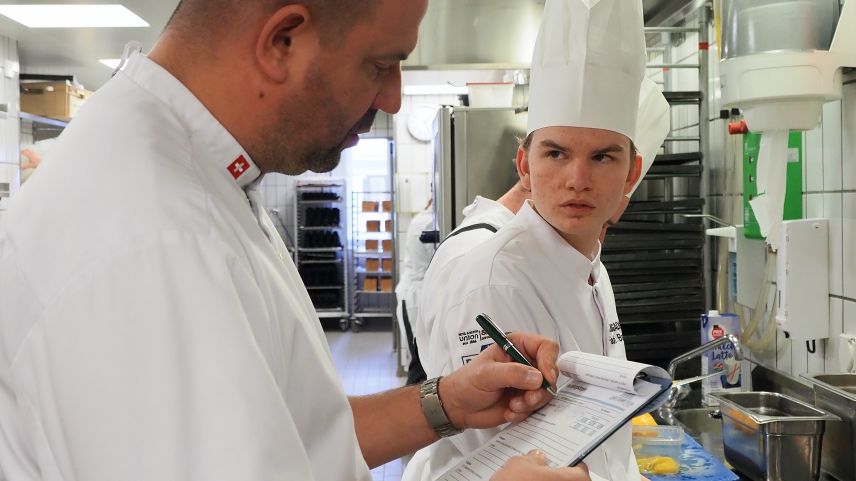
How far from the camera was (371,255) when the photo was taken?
10594 millimetres

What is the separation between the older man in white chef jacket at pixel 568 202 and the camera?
163 cm

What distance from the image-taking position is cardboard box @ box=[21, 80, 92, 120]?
6.55m

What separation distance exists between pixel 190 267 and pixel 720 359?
94.5 inches

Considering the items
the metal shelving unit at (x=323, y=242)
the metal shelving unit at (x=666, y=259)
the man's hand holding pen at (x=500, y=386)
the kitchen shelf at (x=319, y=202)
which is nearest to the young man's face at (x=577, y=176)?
the man's hand holding pen at (x=500, y=386)

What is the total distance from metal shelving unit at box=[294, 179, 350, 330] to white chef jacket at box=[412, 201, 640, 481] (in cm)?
873

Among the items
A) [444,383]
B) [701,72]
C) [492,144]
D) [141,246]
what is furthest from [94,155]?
[492,144]

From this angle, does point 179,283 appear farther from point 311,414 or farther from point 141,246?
point 311,414

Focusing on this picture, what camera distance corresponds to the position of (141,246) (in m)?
0.70

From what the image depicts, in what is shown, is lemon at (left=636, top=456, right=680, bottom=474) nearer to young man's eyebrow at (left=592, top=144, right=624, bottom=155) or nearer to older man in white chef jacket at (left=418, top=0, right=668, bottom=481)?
older man in white chef jacket at (left=418, top=0, right=668, bottom=481)

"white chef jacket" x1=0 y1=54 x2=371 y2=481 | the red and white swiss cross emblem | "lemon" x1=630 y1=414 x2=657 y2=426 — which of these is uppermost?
the red and white swiss cross emblem

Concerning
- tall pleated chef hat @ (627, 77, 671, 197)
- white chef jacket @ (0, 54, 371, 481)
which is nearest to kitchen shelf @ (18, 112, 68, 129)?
tall pleated chef hat @ (627, 77, 671, 197)

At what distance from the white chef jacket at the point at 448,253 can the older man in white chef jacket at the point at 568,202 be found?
163 mm

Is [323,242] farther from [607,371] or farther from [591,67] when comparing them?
[607,371]

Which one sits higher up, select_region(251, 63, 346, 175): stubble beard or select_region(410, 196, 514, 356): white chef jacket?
select_region(251, 63, 346, 175): stubble beard
